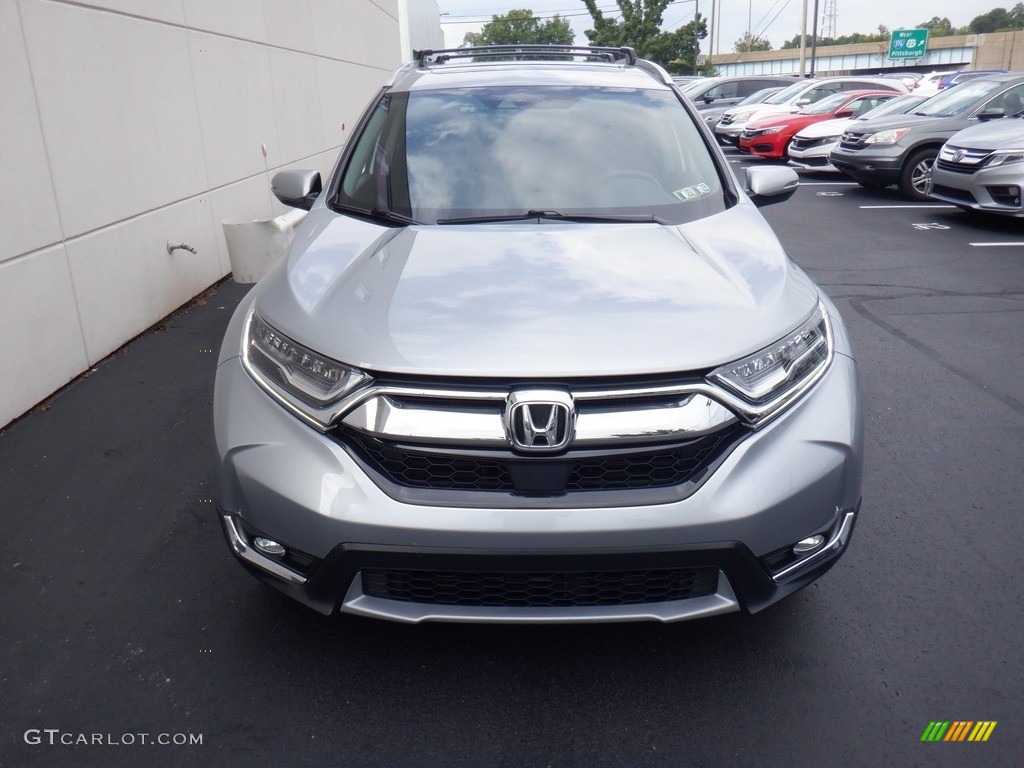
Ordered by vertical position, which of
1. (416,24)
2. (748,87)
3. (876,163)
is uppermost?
(416,24)

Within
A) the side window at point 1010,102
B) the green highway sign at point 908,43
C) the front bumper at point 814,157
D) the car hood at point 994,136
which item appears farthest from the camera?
the green highway sign at point 908,43

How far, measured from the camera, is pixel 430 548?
2.24m

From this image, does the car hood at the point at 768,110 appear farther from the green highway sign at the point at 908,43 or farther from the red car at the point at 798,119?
the green highway sign at the point at 908,43

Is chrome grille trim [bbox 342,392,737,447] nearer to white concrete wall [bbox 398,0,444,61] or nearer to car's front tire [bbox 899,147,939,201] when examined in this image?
car's front tire [bbox 899,147,939,201]

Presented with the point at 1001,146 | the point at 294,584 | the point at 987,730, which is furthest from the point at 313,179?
the point at 1001,146

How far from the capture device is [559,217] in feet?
10.9

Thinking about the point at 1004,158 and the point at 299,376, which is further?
the point at 1004,158

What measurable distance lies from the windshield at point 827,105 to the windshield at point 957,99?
16.7ft

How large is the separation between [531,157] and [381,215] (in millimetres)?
666

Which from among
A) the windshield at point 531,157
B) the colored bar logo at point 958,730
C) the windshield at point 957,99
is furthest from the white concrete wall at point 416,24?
the colored bar logo at point 958,730

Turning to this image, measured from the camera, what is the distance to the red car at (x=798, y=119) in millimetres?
17609

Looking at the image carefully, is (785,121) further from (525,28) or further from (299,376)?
(525,28)

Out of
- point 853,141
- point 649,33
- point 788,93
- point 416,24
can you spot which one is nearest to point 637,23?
point 649,33

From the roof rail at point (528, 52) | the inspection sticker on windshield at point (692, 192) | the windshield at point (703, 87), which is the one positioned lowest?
the windshield at point (703, 87)
